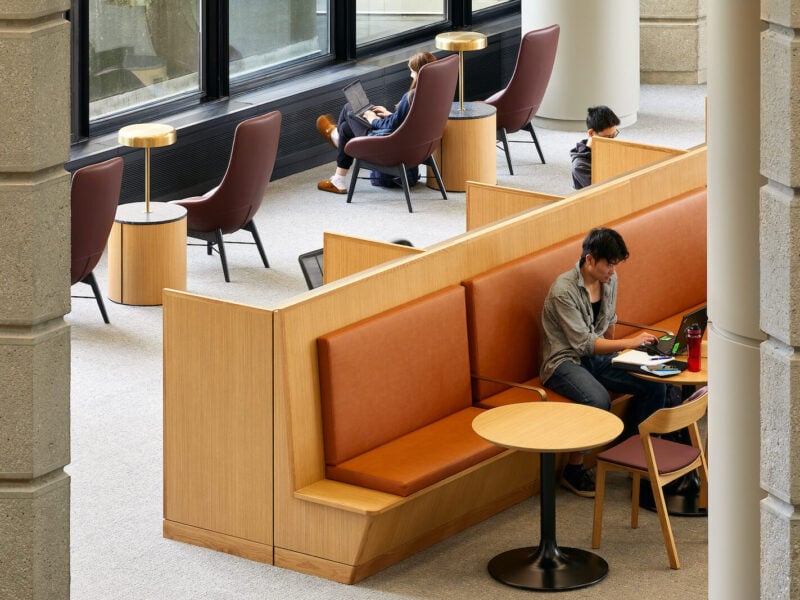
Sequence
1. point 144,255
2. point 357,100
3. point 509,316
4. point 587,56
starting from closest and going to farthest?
point 509,316 → point 144,255 → point 357,100 → point 587,56

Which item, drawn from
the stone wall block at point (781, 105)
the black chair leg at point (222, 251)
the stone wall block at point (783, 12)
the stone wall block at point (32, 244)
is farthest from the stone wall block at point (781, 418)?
the black chair leg at point (222, 251)

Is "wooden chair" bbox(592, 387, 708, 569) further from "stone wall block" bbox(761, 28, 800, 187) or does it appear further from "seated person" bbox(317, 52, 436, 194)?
"seated person" bbox(317, 52, 436, 194)

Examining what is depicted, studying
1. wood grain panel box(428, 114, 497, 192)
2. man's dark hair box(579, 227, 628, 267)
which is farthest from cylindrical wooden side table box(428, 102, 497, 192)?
man's dark hair box(579, 227, 628, 267)

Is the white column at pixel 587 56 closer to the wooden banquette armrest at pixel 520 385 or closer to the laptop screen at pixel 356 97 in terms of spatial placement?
the laptop screen at pixel 356 97

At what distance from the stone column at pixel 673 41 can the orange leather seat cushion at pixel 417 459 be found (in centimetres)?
973

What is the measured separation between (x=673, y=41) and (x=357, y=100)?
16.9 ft

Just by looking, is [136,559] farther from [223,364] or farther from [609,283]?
[609,283]

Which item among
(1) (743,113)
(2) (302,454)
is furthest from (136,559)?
(1) (743,113)

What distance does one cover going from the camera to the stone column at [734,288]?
4203 mm

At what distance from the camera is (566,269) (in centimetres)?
733

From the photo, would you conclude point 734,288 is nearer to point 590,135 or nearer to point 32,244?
point 32,244

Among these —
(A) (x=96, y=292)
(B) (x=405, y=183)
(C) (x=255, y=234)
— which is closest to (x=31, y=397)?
(A) (x=96, y=292)

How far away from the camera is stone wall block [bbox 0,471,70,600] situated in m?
3.84

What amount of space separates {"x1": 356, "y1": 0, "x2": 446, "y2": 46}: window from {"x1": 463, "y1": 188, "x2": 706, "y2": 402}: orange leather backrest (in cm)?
568
